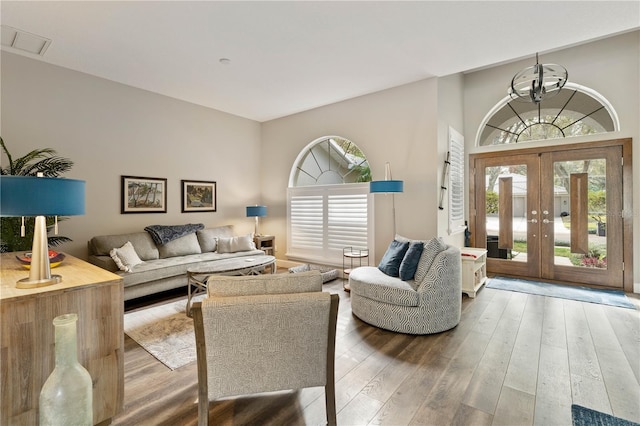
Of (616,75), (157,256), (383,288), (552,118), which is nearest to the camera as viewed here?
(383,288)

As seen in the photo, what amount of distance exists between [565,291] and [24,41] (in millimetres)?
7453

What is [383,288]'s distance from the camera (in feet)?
10.2

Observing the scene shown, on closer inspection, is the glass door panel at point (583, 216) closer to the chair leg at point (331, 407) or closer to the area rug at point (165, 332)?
the chair leg at point (331, 407)

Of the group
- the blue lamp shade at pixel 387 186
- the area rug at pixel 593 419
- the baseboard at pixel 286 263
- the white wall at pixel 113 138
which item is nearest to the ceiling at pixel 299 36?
the white wall at pixel 113 138

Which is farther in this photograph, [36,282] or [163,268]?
[163,268]

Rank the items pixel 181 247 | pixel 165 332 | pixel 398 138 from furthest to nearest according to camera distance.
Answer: pixel 181 247 < pixel 398 138 < pixel 165 332

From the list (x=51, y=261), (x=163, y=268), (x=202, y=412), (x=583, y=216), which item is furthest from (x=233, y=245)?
(x=583, y=216)

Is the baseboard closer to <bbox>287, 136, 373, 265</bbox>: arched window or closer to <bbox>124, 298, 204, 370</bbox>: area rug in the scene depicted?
<bbox>287, 136, 373, 265</bbox>: arched window


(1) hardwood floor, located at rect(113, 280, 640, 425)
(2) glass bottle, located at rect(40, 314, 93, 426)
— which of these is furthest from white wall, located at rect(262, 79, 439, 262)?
(2) glass bottle, located at rect(40, 314, 93, 426)

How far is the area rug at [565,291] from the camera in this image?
387 cm

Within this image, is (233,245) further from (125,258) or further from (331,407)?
(331,407)

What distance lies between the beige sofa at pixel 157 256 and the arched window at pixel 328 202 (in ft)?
3.45

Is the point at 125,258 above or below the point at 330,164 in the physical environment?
below

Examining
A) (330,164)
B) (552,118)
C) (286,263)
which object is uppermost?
(552,118)
